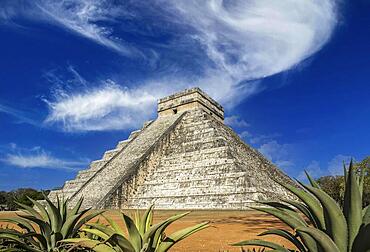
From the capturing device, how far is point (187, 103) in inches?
920

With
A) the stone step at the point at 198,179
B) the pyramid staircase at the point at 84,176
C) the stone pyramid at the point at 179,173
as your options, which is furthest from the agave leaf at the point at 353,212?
the pyramid staircase at the point at 84,176

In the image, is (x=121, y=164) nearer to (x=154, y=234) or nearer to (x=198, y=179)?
(x=198, y=179)

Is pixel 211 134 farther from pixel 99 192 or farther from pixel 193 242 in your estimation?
pixel 193 242

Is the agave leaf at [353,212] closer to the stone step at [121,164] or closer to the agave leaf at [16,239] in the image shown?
the agave leaf at [16,239]

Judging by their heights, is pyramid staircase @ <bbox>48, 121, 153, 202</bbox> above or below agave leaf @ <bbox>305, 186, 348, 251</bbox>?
above

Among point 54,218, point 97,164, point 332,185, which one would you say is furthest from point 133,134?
point 54,218

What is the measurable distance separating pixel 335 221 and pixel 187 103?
21.7 metres

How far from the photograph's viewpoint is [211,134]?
727 inches

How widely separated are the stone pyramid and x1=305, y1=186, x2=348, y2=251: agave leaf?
1172 centimetres

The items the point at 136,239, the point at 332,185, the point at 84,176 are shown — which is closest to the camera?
the point at 136,239

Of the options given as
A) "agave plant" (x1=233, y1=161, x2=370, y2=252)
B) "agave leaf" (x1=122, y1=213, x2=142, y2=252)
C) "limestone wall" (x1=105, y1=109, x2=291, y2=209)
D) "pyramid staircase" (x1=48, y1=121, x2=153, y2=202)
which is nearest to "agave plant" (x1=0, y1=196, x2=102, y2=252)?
"agave leaf" (x1=122, y1=213, x2=142, y2=252)

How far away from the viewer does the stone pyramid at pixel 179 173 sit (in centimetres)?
1466

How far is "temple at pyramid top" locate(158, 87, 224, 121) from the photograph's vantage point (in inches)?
911

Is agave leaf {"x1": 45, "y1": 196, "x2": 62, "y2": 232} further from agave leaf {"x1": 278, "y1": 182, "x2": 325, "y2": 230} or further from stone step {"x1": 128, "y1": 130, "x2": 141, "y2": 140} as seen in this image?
stone step {"x1": 128, "y1": 130, "x2": 141, "y2": 140}
